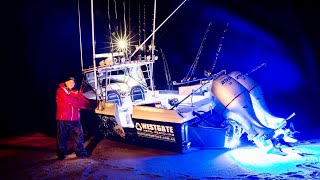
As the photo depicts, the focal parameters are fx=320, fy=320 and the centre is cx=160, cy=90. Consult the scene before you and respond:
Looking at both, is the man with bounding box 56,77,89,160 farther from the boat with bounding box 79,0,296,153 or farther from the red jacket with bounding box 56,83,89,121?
the boat with bounding box 79,0,296,153

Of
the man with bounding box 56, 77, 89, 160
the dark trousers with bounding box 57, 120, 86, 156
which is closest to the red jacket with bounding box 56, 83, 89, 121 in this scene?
the man with bounding box 56, 77, 89, 160

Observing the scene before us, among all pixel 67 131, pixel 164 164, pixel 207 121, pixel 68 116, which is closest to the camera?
pixel 164 164

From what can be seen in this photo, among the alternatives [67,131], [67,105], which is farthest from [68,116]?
[67,131]

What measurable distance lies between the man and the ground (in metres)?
0.26

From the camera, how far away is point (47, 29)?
18.0 m

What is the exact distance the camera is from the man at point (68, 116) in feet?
22.7

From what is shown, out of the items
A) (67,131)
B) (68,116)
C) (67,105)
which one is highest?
(67,105)

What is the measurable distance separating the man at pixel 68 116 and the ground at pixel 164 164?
26cm

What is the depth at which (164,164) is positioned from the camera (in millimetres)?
6516

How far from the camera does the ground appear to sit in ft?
19.1

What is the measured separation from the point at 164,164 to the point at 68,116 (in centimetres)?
231

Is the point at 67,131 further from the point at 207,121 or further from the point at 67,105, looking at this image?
the point at 207,121

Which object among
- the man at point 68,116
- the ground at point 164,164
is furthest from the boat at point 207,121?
the man at point 68,116

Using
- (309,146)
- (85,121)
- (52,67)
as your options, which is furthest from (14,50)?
(309,146)
